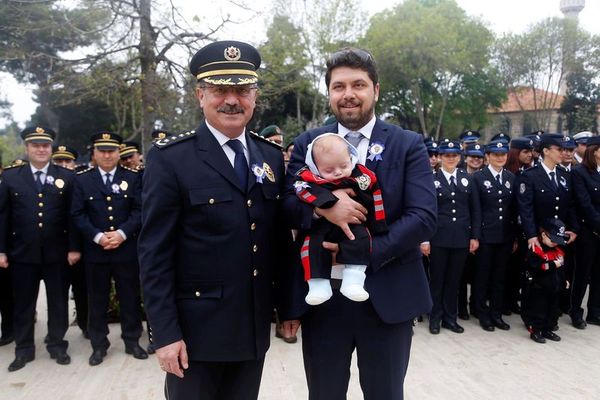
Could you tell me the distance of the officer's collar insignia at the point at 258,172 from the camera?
218 centimetres

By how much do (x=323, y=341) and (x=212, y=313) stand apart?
21.9 inches

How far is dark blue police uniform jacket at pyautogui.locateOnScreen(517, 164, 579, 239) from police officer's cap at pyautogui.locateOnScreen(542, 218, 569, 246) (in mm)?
160

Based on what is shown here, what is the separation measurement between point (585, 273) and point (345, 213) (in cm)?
496

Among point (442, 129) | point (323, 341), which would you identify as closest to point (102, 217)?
point (323, 341)

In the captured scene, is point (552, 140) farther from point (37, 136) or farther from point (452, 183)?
point (37, 136)

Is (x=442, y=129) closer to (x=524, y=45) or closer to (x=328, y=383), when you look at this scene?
(x=524, y=45)

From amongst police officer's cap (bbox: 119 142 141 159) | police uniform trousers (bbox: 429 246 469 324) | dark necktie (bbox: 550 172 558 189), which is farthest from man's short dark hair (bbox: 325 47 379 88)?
police officer's cap (bbox: 119 142 141 159)

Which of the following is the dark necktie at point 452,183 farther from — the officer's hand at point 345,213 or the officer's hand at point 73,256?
the officer's hand at point 73,256

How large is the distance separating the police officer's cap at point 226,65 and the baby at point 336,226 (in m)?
0.47

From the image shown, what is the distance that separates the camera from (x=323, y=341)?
7.20 feet

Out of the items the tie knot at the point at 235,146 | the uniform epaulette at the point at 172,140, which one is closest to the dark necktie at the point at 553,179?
the tie knot at the point at 235,146

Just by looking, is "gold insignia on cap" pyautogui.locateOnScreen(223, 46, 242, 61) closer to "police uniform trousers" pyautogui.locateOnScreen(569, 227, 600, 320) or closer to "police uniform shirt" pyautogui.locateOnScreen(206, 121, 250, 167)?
"police uniform shirt" pyautogui.locateOnScreen(206, 121, 250, 167)

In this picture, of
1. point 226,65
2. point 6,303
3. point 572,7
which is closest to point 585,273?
point 226,65

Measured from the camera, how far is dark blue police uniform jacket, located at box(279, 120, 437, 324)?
205 centimetres
